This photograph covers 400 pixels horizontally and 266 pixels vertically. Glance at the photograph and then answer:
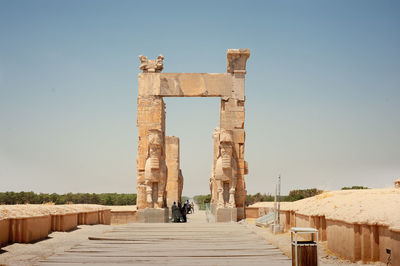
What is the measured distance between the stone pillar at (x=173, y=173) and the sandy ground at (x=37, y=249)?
15.1 meters

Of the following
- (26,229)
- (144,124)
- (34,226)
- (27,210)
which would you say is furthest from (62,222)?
(144,124)

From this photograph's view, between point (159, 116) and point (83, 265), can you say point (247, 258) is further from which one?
point (159, 116)

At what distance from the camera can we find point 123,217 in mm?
20016

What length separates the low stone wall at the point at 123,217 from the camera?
Answer: 1973 cm

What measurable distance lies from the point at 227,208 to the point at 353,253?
32.2ft

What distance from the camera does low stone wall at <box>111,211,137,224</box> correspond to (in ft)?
64.7

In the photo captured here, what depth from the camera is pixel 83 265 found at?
321 inches

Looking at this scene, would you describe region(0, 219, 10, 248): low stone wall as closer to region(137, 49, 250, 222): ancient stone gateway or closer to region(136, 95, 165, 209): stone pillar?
region(137, 49, 250, 222): ancient stone gateway

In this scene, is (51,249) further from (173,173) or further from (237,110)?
(173,173)

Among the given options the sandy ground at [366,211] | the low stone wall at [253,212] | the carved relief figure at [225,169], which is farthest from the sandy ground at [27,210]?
the low stone wall at [253,212]

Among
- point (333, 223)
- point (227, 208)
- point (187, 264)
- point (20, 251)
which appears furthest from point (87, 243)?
point (227, 208)

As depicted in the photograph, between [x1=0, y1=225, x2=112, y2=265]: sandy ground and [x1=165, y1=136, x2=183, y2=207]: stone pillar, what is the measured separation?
1512 cm

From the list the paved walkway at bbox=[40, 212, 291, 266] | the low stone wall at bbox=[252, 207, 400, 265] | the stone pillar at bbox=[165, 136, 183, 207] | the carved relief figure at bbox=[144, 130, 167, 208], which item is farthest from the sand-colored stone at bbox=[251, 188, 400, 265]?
the stone pillar at bbox=[165, 136, 183, 207]

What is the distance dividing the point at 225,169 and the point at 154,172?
280 centimetres
